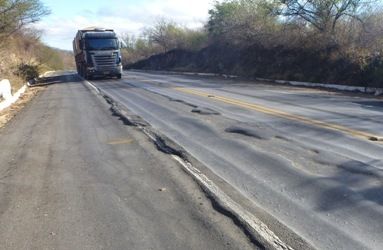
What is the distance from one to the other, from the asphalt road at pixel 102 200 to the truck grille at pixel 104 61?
2396 cm

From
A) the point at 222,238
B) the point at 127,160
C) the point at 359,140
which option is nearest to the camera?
the point at 222,238

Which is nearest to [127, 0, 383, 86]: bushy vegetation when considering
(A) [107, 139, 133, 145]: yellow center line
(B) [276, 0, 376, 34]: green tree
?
(B) [276, 0, 376, 34]: green tree

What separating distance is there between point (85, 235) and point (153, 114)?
928cm

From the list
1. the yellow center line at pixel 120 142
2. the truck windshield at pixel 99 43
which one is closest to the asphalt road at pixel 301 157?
the yellow center line at pixel 120 142

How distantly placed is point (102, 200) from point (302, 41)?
28.0 meters

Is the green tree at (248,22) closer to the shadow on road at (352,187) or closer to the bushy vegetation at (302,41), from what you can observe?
the bushy vegetation at (302,41)

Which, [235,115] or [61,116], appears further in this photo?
[61,116]

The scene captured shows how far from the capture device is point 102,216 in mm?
5418

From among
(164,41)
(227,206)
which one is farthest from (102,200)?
(164,41)

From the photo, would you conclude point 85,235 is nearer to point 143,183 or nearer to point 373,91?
point 143,183

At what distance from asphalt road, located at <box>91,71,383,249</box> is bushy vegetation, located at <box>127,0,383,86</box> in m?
10.8

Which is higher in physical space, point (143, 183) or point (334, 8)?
point (334, 8)

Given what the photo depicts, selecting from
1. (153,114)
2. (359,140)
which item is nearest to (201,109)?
(153,114)

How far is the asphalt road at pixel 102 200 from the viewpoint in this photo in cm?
473
